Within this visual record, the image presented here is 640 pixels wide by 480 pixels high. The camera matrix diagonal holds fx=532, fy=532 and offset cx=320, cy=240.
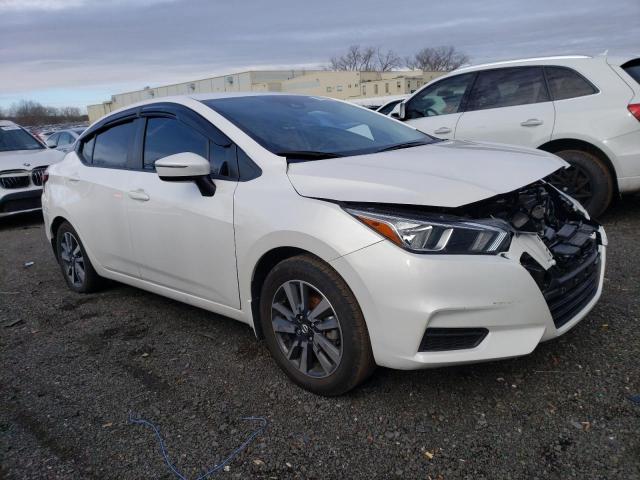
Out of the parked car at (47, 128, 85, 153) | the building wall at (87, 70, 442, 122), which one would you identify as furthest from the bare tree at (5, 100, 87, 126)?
the parked car at (47, 128, 85, 153)

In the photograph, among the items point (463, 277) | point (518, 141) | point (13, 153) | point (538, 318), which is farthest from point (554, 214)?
point (13, 153)

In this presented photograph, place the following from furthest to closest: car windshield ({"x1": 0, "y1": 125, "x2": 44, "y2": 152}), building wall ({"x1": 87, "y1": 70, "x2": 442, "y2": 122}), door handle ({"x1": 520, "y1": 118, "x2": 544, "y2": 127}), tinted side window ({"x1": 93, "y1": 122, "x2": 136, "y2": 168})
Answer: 1. building wall ({"x1": 87, "y1": 70, "x2": 442, "y2": 122})
2. car windshield ({"x1": 0, "y1": 125, "x2": 44, "y2": 152})
3. door handle ({"x1": 520, "y1": 118, "x2": 544, "y2": 127})
4. tinted side window ({"x1": 93, "y1": 122, "x2": 136, "y2": 168})

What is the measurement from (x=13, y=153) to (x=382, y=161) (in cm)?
850

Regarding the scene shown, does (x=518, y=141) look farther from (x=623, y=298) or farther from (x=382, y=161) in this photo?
(x=382, y=161)

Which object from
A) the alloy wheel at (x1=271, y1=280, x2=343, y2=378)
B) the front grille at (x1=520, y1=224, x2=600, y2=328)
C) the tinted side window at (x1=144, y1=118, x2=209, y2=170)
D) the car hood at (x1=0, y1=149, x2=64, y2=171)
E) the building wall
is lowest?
the alloy wheel at (x1=271, y1=280, x2=343, y2=378)

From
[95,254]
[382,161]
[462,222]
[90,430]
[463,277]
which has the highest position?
[382,161]

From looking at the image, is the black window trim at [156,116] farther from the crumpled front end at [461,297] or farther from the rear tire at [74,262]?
the crumpled front end at [461,297]

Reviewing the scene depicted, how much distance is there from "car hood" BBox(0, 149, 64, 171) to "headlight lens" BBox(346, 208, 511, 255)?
8.21m

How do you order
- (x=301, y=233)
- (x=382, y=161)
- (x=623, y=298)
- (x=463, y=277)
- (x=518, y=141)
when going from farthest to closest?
1. (x=518, y=141)
2. (x=623, y=298)
3. (x=382, y=161)
4. (x=301, y=233)
5. (x=463, y=277)

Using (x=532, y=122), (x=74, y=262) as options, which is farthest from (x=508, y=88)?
(x=74, y=262)

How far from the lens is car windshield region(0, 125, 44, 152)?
9.54m

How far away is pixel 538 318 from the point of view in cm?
241

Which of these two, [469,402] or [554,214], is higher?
[554,214]

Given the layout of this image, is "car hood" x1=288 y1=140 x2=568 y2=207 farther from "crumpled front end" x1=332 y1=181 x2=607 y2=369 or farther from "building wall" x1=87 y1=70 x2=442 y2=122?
"building wall" x1=87 y1=70 x2=442 y2=122
